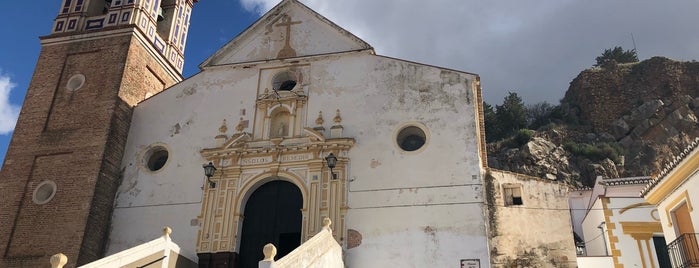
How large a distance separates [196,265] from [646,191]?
1086 centimetres

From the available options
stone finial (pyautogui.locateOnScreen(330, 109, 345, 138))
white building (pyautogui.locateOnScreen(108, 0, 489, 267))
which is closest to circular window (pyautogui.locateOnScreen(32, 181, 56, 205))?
white building (pyautogui.locateOnScreen(108, 0, 489, 267))

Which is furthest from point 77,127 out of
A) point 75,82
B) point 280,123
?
point 280,123

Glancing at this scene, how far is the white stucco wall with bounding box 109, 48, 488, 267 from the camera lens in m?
13.7

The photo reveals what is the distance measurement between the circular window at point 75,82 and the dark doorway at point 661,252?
1696 cm

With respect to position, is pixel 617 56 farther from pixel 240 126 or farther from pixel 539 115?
pixel 240 126

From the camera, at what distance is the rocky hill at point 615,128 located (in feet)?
120

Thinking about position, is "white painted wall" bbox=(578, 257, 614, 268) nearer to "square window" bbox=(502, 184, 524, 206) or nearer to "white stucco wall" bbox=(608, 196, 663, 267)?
"white stucco wall" bbox=(608, 196, 663, 267)

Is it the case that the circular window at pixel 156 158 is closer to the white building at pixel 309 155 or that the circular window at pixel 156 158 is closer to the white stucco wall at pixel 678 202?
the white building at pixel 309 155

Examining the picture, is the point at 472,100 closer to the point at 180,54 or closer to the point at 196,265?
the point at 196,265

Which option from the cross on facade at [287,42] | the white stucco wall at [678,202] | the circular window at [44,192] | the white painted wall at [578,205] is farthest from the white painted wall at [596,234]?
the circular window at [44,192]

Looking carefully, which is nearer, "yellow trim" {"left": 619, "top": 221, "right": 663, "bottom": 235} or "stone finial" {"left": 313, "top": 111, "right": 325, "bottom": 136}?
"stone finial" {"left": 313, "top": 111, "right": 325, "bottom": 136}

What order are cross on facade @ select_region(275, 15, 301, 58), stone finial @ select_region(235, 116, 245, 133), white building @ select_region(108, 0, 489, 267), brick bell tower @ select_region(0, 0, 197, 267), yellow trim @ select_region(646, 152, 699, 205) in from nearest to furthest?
yellow trim @ select_region(646, 152, 699, 205), white building @ select_region(108, 0, 489, 267), brick bell tower @ select_region(0, 0, 197, 267), stone finial @ select_region(235, 116, 245, 133), cross on facade @ select_region(275, 15, 301, 58)

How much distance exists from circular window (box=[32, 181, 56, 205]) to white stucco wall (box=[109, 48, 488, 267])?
1.71 meters

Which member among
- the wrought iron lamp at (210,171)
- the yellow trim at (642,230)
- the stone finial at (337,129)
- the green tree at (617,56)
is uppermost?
the green tree at (617,56)
